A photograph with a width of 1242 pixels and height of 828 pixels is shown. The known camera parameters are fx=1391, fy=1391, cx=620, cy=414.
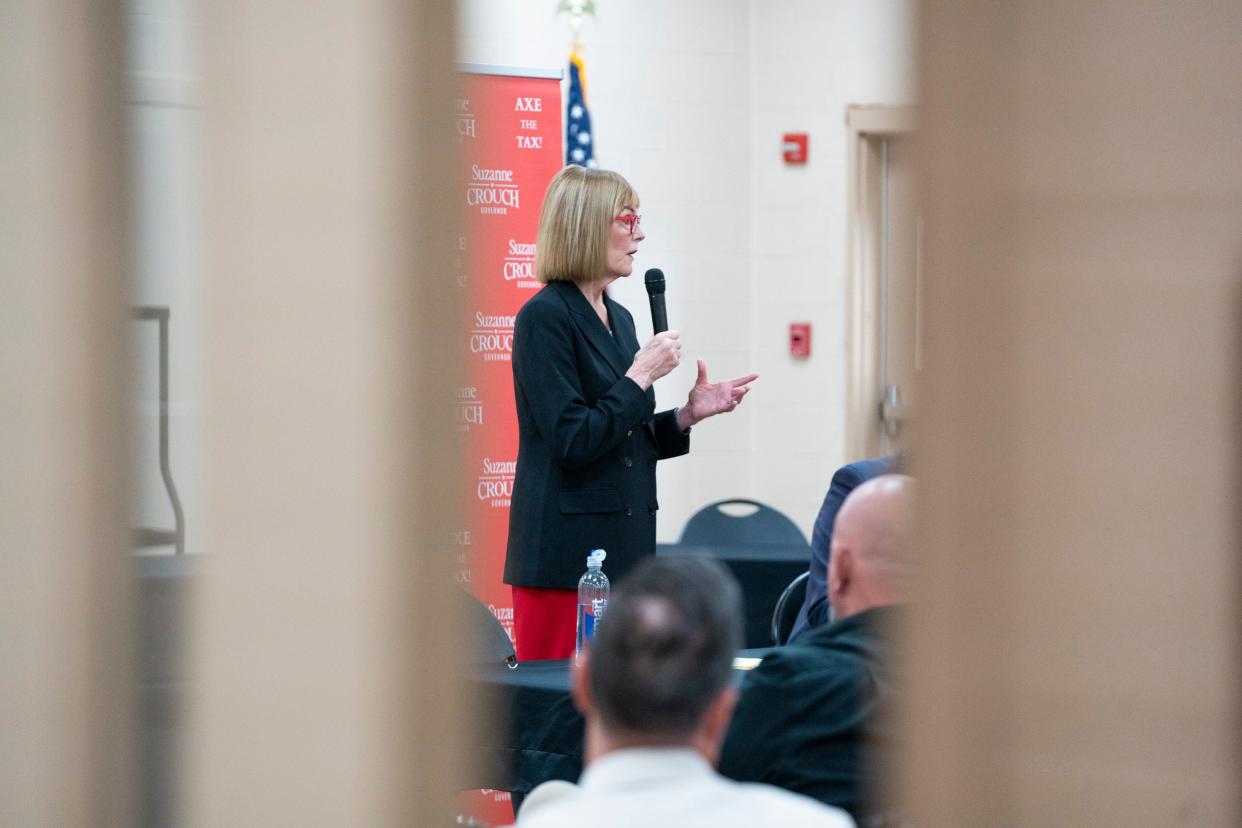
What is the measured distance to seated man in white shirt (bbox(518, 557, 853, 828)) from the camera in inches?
49.0

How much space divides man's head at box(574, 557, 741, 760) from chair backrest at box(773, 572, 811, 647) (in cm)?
192

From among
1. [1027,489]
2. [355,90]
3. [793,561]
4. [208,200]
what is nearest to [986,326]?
[1027,489]

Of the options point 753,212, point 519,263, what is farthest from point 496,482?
point 753,212

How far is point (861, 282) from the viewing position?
260 inches

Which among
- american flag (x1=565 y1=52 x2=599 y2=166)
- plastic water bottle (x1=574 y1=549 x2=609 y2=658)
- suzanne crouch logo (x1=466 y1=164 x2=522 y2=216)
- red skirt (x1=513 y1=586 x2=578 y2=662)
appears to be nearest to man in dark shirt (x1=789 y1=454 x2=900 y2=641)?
plastic water bottle (x1=574 y1=549 x2=609 y2=658)

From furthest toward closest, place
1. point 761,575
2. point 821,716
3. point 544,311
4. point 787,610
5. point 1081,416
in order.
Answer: point 761,575 → point 787,610 → point 544,311 → point 821,716 → point 1081,416

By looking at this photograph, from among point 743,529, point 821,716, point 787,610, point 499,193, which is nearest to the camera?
point 821,716

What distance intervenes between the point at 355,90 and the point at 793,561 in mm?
3640

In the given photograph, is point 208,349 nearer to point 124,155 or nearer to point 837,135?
point 124,155

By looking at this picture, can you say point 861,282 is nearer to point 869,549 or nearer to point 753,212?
point 753,212

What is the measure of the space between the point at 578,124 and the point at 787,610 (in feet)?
9.19

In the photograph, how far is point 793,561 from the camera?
468 cm

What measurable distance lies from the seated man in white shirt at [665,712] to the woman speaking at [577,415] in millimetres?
1711

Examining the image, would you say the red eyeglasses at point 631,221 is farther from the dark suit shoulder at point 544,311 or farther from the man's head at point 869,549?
the man's head at point 869,549
